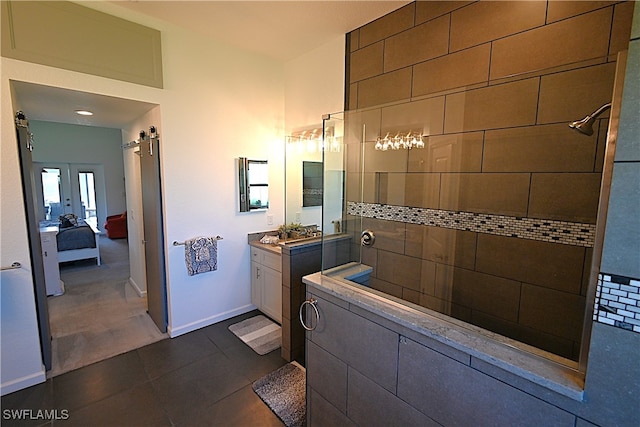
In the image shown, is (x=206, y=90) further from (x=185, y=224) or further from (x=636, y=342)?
(x=636, y=342)

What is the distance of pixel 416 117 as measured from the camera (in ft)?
8.05

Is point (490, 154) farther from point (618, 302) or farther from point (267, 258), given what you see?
point (267, 258)

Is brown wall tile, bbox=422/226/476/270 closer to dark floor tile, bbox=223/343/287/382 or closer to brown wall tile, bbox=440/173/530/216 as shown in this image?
brown wall tile, bbox=440/173/530/216

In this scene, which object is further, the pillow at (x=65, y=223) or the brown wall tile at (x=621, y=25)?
the pillow at (x=65, y=223)

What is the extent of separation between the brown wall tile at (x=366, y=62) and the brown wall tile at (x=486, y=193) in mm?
1198

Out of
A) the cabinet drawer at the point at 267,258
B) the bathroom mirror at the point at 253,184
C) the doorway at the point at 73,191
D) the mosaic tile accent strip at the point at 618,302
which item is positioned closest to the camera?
the mosaic tile accent strip at the point at 618,302

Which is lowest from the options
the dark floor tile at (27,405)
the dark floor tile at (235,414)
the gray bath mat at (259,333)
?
the dark floor tile at (235,414)

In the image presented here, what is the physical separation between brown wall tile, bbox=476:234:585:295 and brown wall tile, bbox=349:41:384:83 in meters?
1.75

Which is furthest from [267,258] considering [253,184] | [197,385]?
[197,385]

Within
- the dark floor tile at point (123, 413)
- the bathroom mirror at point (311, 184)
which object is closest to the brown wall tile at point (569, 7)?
the bathroom mirror at point (311, 184)

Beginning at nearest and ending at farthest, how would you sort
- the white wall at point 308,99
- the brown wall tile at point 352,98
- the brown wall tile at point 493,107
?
the brown wall tile at point 493,107 < the brown wall tile at point 352,98 < the white wall at point 308,99

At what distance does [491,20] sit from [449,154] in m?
0.93

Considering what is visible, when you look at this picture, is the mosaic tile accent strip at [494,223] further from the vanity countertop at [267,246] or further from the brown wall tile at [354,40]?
the brown wall tile at [354,40]

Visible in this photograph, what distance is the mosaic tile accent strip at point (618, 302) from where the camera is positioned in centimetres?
82
